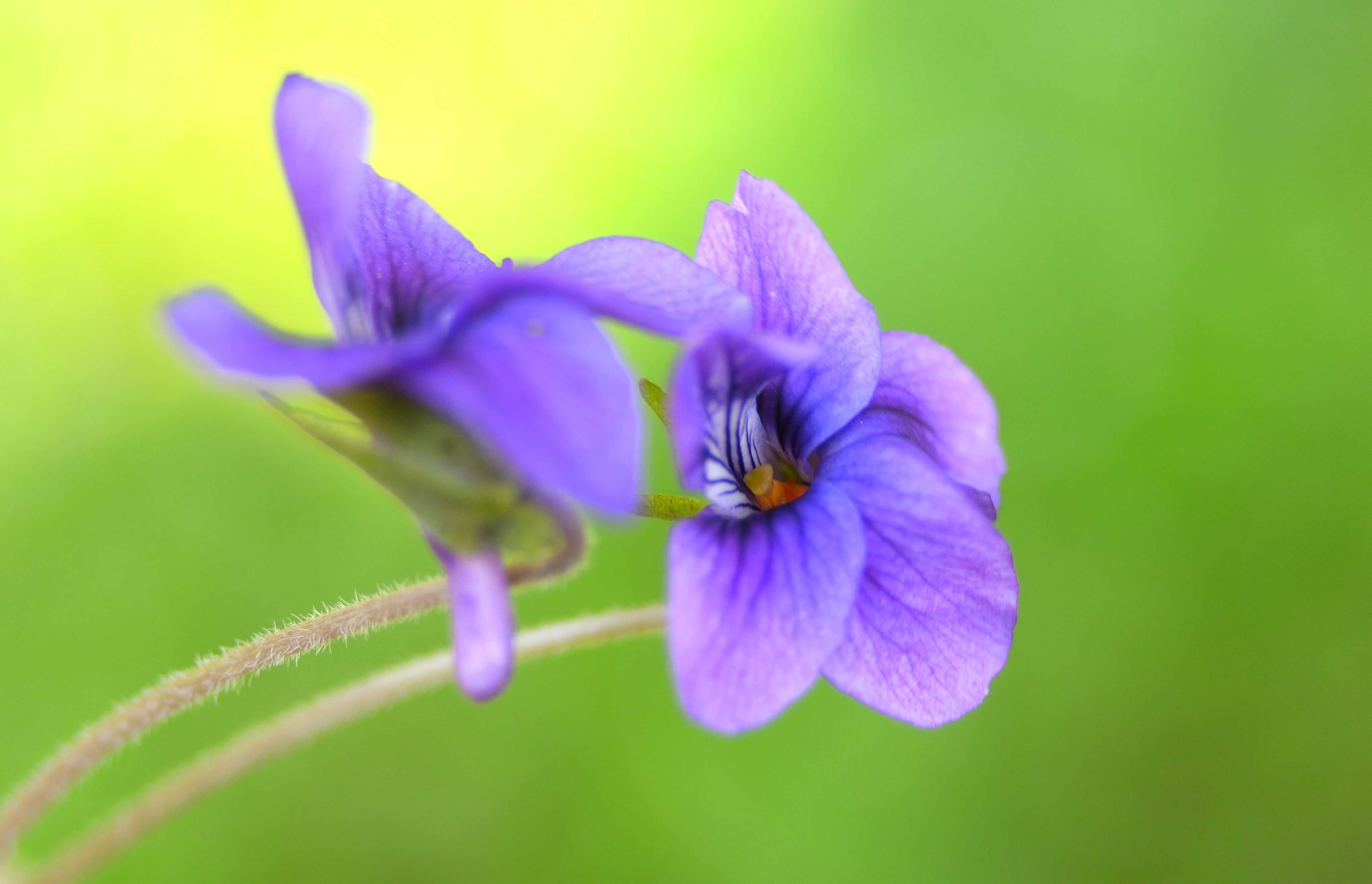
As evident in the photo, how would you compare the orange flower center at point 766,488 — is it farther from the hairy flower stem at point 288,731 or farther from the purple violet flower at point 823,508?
the hairy flower stem at point 288,731

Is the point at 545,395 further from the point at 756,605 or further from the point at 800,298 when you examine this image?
the point at 800,298

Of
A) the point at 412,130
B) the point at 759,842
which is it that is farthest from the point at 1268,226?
the point at 412,130

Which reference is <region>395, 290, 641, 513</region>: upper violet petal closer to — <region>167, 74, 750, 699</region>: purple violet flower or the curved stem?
<region>167, 74, 750, 699</region>: purple violet flower

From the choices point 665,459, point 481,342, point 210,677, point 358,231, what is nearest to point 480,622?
point 481,342

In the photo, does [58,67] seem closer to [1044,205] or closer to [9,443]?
[9,443]

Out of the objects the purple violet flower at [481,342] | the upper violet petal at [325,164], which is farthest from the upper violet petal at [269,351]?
the upper violet petal at [325,164]

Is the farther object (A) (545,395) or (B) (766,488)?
(B) (766,488)
